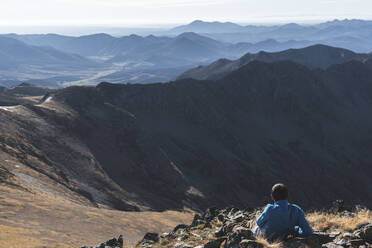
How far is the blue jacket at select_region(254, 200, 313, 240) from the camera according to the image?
10727mm

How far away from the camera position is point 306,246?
10.4 meters

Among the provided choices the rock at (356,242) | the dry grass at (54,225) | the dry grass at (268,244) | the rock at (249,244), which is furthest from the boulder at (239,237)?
the dry grass at (54,225)

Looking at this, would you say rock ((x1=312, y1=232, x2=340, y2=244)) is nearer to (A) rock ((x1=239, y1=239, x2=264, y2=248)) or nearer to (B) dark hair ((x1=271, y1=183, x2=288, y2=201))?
(B) dark hair ((x1=271, y1=183, x2=288, y2=201))

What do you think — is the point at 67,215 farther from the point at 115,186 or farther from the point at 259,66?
the point at 259,66

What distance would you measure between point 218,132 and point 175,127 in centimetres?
1845

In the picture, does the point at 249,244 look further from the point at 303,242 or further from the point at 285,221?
the point at 303,242

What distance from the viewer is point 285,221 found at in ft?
35.3

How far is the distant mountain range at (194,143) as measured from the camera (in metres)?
78.5

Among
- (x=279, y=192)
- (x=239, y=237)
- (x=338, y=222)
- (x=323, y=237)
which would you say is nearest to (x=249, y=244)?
(x=239, y=237)

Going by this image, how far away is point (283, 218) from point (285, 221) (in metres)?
0.15

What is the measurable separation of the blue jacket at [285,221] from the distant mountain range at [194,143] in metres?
46.8

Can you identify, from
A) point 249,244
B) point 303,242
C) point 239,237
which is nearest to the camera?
point 303,242

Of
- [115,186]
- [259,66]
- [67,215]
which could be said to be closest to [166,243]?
[67,215]

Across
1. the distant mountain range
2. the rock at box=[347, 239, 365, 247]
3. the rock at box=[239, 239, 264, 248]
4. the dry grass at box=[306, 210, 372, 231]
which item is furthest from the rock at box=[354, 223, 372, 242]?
the distant mountain range
